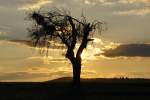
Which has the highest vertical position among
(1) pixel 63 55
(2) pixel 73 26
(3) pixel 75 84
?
(2) pixel 73 26

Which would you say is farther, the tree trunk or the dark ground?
the tree trunk

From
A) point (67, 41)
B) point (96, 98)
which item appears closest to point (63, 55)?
point (67, 41)

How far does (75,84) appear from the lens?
173 feet

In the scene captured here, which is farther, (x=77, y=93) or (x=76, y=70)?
(x=76, y=70)

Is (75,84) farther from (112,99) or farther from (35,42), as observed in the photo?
(112,99)

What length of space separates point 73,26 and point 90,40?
8.33ft

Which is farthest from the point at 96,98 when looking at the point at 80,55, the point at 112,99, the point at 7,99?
the point at 80,55

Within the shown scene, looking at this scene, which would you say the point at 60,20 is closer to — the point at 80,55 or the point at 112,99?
the point at 80,55

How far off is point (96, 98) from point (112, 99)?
5.56 ft

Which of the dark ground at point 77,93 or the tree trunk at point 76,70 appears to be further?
the tree trunk at point 76,70

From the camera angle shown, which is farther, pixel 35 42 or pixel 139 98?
pixel 35 42

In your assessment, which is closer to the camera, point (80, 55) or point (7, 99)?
point (7, 99)

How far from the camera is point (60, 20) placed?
174 feet

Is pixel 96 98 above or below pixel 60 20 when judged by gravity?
below
